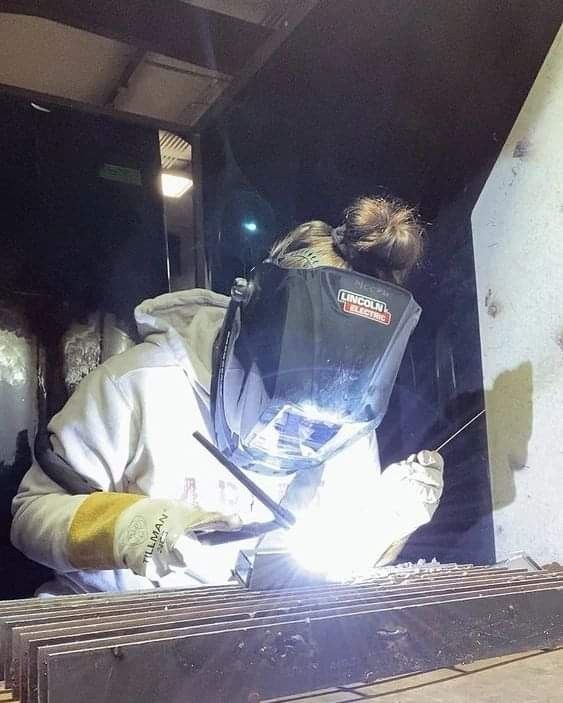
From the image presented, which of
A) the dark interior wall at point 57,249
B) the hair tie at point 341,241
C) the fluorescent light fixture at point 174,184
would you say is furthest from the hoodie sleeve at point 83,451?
the fluorescent light fixture at point 174,184

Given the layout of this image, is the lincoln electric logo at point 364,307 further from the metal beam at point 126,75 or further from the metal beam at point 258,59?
the metal beam at point 126,75

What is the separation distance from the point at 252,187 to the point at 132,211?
0.35 meters

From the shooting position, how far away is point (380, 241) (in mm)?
1654

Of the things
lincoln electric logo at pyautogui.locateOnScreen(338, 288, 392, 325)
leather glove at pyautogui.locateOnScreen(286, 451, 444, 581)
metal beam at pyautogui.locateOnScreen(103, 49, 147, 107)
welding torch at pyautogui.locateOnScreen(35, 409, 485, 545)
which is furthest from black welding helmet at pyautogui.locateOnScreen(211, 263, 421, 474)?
metal beam at pyautogui.locateOnScreen(103, 49, 147, 107)

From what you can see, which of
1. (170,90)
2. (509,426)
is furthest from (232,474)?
(170,90)

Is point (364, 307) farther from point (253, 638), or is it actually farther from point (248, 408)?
point (253, 638)

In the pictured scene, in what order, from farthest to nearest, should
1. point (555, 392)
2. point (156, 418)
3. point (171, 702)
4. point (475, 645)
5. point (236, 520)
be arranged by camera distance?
point (555, 392) < point (156, 418) < point (236, 520) < point (475, 645) < point (171, 702)

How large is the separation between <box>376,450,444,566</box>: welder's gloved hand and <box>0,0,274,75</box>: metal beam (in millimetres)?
1139

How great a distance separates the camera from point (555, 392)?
167 centimetres

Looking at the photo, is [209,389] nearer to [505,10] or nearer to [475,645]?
[475,645]

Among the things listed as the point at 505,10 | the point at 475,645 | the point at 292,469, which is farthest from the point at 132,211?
the point at 475,645

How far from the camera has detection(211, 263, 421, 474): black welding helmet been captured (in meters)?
1.44

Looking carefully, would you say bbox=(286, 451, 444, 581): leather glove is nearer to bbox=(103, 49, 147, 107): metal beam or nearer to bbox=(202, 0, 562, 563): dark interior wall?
bbox=(202, 0, 562, 563): dark interior wall

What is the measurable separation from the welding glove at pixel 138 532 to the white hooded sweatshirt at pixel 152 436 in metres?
0.14
